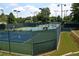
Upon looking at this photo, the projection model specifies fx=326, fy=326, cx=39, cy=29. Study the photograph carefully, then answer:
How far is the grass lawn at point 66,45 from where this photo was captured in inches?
200

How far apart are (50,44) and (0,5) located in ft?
3.26

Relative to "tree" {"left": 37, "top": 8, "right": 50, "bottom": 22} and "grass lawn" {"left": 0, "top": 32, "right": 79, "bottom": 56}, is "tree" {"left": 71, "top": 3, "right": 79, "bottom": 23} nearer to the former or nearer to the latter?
"grass lawn" {"left": 0, "top": 32, "right": 79, "bottom": 56}

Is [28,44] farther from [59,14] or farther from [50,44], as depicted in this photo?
[59,14]

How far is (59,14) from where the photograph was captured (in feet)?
16.6

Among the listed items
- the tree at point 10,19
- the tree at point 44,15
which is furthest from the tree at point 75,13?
the tree at point 10,19

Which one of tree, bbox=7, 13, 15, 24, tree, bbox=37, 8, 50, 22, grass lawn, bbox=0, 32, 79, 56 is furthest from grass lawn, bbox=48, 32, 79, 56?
tree, bbox=7, 13, 15, 24

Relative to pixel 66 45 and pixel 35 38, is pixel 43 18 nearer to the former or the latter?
pixel 35 38

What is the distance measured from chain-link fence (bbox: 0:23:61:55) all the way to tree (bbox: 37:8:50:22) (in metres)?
0.10

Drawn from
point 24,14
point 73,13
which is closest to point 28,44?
point 24,14

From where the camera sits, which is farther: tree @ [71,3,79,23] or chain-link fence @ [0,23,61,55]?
chain-link fence @ [0,23,61,55]

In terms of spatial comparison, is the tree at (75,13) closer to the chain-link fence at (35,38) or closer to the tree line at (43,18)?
the tree line at (43,18)

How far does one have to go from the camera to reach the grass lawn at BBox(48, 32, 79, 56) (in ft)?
16.6

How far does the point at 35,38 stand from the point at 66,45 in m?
0.50

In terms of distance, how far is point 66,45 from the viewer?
201 inches
